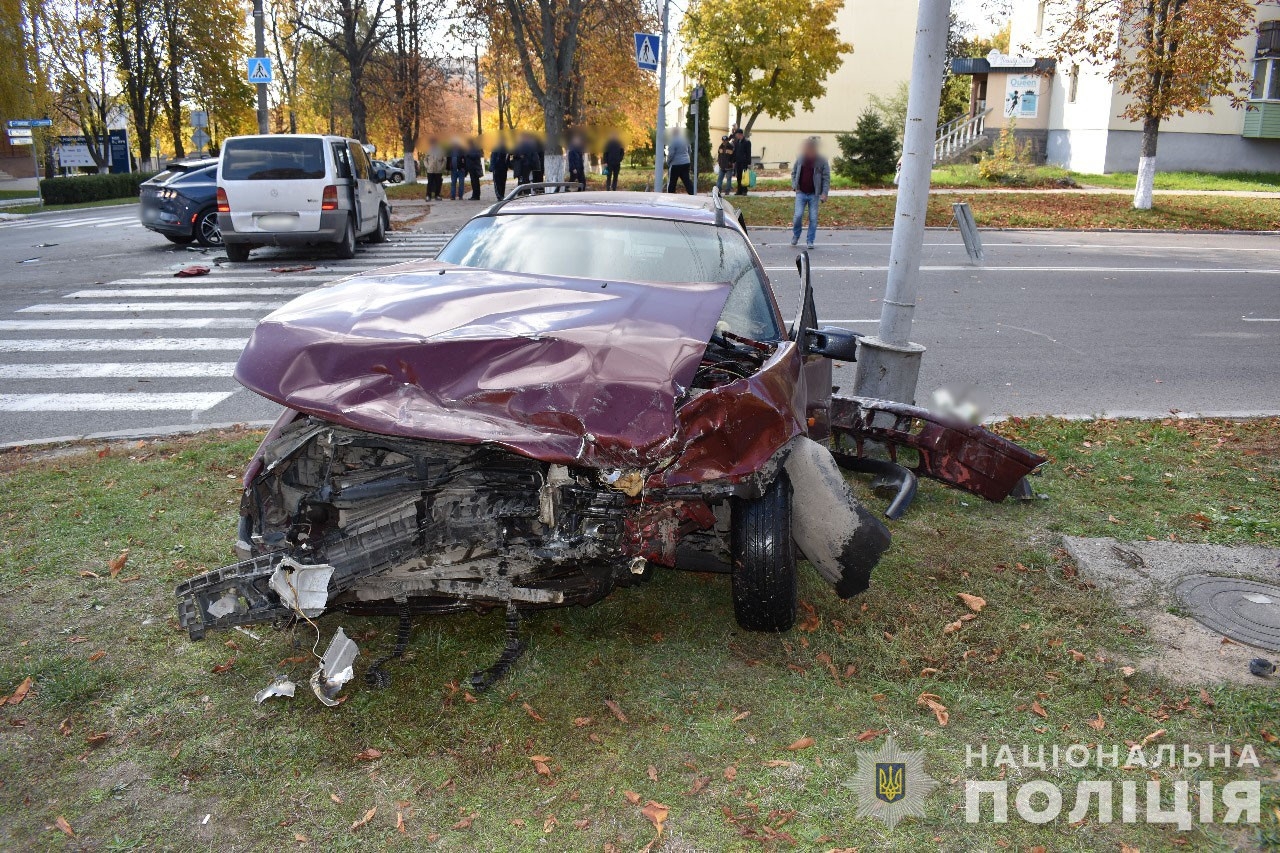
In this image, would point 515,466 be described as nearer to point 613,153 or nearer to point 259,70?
point 613,153

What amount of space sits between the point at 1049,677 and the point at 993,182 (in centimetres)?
2887

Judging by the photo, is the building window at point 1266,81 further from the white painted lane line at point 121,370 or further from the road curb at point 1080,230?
the white painted lane line at point 121,370

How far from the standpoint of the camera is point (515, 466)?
3521mm

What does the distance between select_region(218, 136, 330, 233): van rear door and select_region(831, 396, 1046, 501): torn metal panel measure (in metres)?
11.6

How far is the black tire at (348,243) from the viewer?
16.0m

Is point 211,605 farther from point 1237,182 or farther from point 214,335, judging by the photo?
point 1237,182

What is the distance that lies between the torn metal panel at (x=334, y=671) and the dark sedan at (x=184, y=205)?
1614 centimetres

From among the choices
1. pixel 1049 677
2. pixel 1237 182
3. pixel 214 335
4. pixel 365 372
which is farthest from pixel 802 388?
pixel 1237 182

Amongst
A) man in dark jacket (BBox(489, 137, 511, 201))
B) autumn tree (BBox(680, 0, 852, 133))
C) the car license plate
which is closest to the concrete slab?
the car license plate

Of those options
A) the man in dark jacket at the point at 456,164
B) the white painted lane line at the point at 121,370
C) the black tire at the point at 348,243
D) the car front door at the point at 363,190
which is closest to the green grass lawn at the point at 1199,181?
the man in dark jacket at the point at 456,164

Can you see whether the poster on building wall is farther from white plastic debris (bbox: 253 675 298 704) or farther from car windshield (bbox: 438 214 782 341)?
white plastic debris (bbox: 253 675 298 704)

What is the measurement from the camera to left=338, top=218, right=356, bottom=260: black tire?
1599 cm

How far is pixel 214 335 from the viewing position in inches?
417

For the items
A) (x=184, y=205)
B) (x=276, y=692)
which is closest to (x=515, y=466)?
(x=276, y=692)
